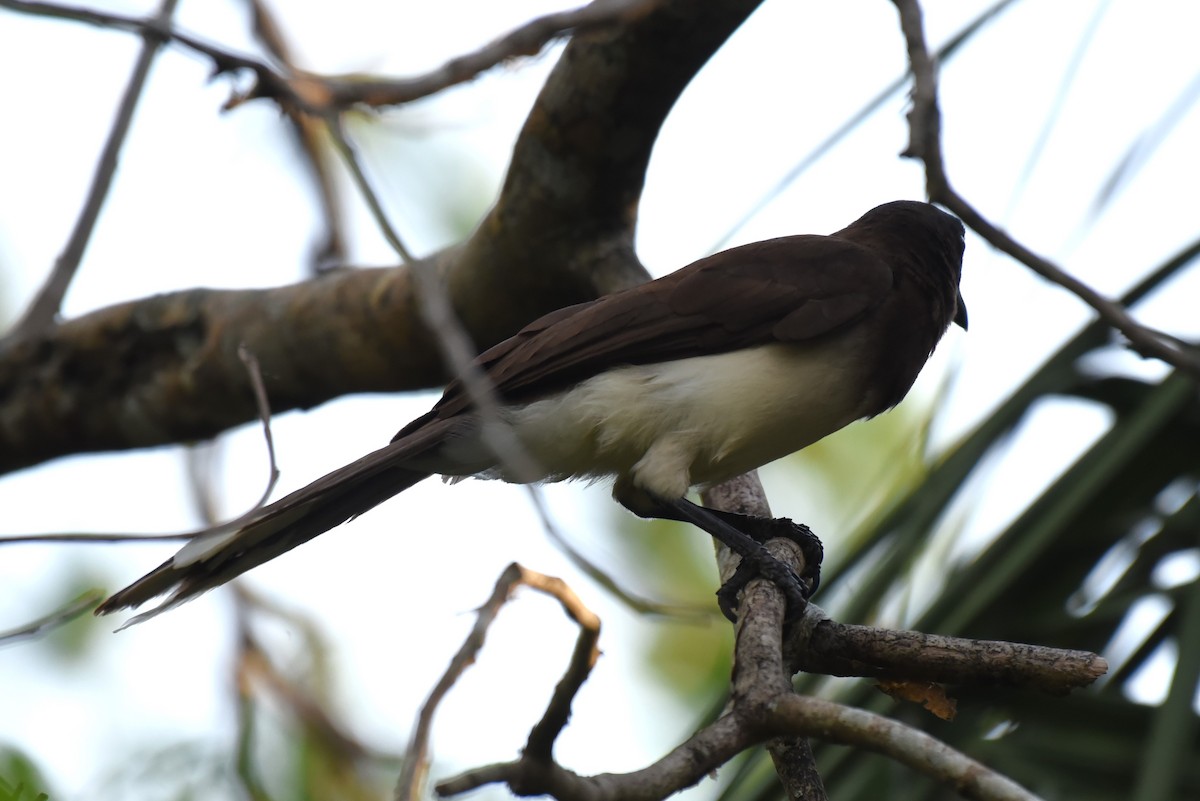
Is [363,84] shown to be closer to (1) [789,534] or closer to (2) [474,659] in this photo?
(2) [474,659]

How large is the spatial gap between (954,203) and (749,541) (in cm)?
126

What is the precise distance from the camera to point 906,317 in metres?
4.19

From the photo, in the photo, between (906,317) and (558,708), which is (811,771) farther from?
(906,317)

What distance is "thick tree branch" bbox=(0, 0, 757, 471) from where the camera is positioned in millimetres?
4270

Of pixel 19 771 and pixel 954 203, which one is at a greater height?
pixel 954 203

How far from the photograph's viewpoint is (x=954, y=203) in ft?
9.38

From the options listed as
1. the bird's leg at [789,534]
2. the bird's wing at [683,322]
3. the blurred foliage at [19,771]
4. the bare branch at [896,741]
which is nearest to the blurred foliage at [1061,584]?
the bird's leg at [789,534]

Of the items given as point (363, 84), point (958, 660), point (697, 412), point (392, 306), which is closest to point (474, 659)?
point (958, 660)

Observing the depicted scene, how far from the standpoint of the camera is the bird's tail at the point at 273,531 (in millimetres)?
3367

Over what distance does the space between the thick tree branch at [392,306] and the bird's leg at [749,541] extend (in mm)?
1051

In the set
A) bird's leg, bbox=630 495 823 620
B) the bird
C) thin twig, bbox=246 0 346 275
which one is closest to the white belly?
the bird

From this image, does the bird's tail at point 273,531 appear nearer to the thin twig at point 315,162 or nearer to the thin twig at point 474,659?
the thin twig at point 474,659

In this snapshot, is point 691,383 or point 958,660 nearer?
point 958,660

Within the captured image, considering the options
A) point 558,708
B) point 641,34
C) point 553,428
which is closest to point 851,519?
point 553,428
